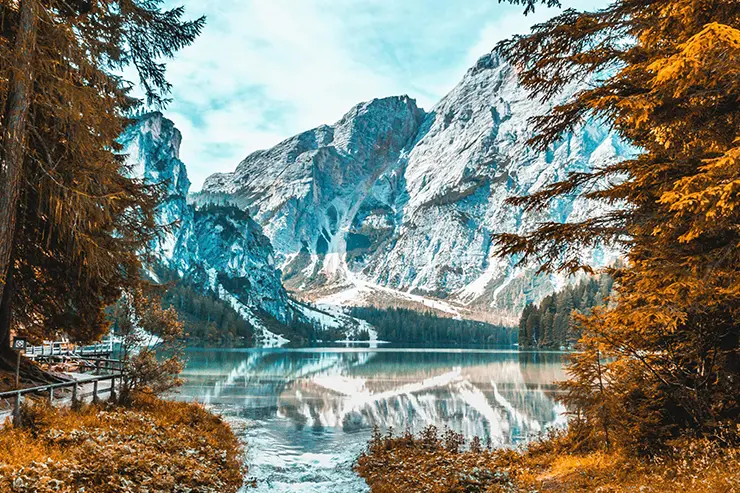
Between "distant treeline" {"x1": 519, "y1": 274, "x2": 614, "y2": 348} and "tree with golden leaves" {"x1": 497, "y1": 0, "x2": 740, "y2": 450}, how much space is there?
4837 inches

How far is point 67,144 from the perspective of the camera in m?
10.6

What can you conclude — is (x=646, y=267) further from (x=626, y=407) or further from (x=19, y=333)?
(x=19, y=333)

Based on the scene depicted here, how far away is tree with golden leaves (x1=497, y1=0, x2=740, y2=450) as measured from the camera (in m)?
6.90

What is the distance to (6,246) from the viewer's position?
976cm

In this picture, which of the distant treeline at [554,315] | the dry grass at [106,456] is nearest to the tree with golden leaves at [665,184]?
the dry grass at [106,456]

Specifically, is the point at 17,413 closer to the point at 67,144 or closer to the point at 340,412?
the point at 67,144

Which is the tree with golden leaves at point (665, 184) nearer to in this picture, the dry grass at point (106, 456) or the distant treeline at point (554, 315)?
the dry grass at point (106, 456)

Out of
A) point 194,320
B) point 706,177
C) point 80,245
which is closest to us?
point 706,177

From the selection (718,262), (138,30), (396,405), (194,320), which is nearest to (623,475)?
(718,262)

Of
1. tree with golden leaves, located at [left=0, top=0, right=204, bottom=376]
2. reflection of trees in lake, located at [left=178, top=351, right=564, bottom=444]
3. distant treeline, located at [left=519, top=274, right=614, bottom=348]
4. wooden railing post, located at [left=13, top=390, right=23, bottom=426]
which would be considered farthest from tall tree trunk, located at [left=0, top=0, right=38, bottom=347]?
distant treeline, located at [left=519, top=274, right=614, bottom=348]

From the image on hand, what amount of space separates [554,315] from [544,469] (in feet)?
422

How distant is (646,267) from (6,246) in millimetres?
12211

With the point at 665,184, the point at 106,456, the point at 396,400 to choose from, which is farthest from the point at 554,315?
the point at 106,456

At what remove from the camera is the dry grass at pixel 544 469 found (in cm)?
922
